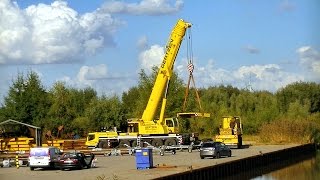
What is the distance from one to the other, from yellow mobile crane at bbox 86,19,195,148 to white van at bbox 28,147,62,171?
63.8 feet

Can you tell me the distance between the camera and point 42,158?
152 feet

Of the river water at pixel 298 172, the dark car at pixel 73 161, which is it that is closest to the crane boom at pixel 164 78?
the river water at pixel 298 172

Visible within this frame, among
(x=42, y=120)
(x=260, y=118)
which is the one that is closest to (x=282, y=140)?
(x=260, y=118)

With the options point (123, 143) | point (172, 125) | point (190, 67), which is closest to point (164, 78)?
point (190, 67)

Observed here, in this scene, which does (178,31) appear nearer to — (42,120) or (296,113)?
(42,120)

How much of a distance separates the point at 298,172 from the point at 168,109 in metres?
42.9

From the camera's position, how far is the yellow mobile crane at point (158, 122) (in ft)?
215

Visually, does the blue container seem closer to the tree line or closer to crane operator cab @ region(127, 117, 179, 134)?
crane operator cab @ region(127, 117, 179, 134)

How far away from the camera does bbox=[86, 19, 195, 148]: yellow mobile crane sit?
215ft

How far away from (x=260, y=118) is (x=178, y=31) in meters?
39.3

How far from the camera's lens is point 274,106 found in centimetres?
10412

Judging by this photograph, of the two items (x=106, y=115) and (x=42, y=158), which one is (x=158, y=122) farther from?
(x=106, y=115)

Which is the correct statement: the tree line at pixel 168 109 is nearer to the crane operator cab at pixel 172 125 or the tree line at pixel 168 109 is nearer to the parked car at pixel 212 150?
the crane operator cab at pixel 172 125

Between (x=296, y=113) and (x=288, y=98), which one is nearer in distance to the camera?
(x=296, y=113)
